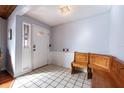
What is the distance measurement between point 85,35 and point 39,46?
2015mm

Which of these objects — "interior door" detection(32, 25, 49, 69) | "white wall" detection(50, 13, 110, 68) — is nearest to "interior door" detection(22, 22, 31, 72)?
"interior door" detection(32, 25, 49, 69)

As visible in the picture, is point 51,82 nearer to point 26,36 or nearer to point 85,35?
point 26,36

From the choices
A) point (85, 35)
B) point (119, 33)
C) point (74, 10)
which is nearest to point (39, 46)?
point (85, 35)

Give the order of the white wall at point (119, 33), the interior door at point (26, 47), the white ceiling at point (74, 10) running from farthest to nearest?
the interior door at point (26, 47) → the white ceiling at point (74, 10) → the white wall at point (119, 33)

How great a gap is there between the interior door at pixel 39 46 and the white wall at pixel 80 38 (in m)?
0.46

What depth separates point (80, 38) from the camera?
378 cm

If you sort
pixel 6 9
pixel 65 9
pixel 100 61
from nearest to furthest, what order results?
pixel 65 9, pixel 100 61, pixel 6 9

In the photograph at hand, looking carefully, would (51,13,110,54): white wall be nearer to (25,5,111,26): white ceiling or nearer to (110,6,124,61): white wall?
(25,5,111,26): white ceiling

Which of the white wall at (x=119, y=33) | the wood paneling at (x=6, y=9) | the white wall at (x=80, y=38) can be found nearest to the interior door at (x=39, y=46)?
the white wall at (x=80, y=38)

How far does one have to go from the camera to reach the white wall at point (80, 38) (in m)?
3.16

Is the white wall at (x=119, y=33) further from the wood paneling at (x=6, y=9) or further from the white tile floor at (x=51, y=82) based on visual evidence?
the wood paneling at (x=6, y=9)
